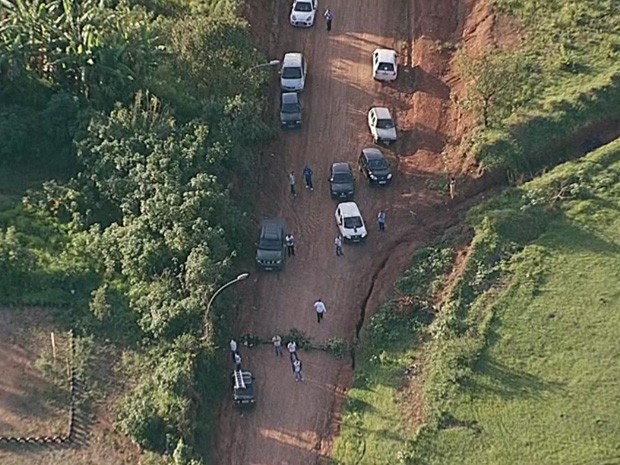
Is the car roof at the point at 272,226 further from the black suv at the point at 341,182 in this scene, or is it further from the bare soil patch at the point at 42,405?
the bare soil patch at the point at 42,405

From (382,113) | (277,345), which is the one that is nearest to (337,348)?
(277,345)

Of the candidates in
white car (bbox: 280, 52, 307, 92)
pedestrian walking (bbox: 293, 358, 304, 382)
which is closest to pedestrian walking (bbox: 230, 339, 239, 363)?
pedestrian walking (bbox: 293, 358, 304, 382)

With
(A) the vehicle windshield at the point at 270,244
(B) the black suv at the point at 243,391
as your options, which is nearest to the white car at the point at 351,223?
(A) the vehicle windshield at the point at 270,244

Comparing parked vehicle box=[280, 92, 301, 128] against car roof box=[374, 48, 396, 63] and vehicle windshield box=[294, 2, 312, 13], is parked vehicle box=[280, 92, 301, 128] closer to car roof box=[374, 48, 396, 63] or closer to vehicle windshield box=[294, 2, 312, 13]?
car roof box=[374, 48, 396, 63]

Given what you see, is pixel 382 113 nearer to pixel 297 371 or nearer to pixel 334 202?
pixel 334 202

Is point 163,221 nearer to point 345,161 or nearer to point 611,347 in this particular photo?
point 345,161

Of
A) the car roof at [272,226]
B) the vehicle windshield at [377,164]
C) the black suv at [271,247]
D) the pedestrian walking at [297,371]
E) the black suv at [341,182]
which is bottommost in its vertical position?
the pedestrian walking at [297,371]
